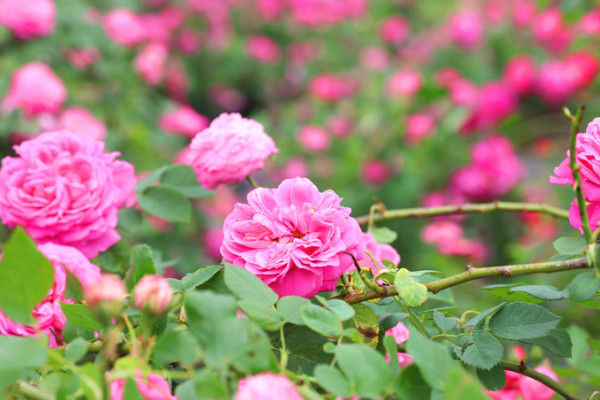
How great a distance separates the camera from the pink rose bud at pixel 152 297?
0.42 meters

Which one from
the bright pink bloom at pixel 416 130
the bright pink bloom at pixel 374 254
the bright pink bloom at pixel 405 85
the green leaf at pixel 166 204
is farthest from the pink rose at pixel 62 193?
the bright pink bloom at pixel 405 85

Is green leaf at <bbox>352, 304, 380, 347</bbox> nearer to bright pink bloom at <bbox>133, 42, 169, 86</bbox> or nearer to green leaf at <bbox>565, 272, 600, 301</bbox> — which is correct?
green leaf at <bbox>565, 272, 600, 301</bbox>

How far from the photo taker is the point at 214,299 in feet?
1.35

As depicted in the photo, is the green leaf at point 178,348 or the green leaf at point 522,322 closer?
the green leaf at point 178,348

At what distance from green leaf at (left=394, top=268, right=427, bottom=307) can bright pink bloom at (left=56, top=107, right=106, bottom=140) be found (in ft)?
4.34

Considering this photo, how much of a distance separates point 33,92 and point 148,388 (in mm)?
1353

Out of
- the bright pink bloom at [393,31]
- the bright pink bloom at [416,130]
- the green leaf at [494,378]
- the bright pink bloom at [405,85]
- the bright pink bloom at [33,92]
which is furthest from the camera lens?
the bright pink bloom at [393,31]

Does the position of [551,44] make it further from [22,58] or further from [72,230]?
[72,230]

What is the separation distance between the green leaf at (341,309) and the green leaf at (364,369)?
6cm

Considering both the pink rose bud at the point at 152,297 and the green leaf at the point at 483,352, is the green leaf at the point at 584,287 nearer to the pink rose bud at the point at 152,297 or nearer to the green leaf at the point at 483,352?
the green leaf at the point at 483,352

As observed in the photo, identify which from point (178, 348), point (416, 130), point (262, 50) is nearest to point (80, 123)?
point (416, 130)

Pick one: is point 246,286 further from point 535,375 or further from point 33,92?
point 33,92

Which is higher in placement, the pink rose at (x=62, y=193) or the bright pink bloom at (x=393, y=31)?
the pink rose at (x=62, y=193)

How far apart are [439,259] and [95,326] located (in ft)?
4.72
